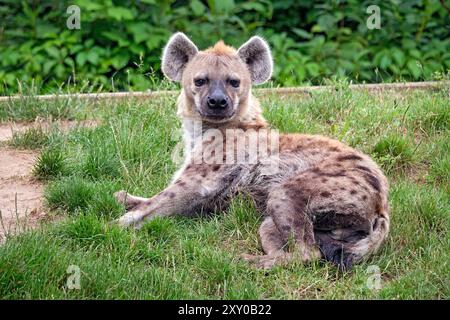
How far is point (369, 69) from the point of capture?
8.00 meters

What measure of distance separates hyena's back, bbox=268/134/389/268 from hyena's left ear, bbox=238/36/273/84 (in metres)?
1.05

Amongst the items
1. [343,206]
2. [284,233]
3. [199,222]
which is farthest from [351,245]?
[199,222]

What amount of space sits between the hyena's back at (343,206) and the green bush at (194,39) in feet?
10.4

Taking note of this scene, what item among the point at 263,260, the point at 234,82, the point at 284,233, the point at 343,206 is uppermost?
the point at 234,82

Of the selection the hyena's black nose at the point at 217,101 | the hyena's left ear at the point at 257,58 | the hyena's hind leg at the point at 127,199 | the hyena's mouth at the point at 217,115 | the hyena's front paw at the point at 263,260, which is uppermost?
the hyena's left ear at the point at 257,58

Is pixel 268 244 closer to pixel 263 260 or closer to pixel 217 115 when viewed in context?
pixel 263 260

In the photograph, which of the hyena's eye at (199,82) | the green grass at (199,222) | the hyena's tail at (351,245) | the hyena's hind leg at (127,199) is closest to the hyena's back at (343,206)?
the hyena's tail at (351,245)

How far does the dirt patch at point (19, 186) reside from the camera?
4316 mm

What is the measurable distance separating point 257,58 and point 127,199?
50.4 inches

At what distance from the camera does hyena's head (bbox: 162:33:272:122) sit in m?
4.80

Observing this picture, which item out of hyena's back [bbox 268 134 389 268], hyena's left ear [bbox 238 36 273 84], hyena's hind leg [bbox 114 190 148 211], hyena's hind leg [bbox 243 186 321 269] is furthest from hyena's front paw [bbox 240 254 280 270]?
hyena's left ear [bbox 238 36 273 84]

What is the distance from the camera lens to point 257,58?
5.17 m

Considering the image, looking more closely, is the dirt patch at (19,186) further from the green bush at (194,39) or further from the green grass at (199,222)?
the green bush at (194,39)
